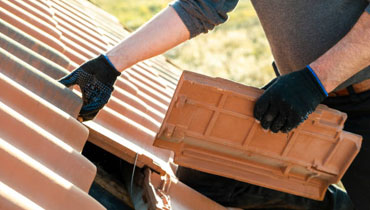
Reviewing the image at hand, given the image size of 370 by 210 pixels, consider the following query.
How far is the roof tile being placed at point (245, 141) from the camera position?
2283mm

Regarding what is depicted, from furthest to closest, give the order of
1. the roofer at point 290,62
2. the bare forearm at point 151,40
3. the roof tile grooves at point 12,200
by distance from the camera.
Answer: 1. the bare forearm at point 151,40
2. the roofer at point 290,62
3. the roof tile grooves at point 12,200

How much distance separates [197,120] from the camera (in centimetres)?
234

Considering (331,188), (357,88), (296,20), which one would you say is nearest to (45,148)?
(296,20)

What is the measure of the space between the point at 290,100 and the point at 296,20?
517mm

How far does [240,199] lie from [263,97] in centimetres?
80

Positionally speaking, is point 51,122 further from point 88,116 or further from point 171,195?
point 171,195

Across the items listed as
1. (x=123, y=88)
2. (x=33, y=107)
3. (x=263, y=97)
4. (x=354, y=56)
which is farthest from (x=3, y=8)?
(x=354, y=56)

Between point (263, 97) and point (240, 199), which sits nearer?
point (263, 97)

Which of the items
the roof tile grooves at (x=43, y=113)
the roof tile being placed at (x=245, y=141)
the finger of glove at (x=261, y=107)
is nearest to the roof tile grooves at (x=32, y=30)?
the roof tile grooves at (x=43, y=113)

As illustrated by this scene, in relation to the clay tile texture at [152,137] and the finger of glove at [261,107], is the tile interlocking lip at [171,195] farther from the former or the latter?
the finger of glove at [261,107]

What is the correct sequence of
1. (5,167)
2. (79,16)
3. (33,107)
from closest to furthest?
1. (5,167)
2. (33,107)
3. (79,16)

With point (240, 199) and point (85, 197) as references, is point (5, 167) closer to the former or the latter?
point (85, 197)

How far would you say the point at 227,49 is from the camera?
17.5 metres

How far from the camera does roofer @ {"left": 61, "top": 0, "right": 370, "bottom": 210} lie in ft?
7.37
